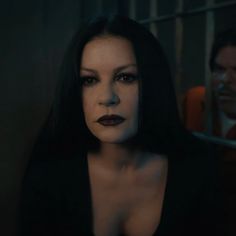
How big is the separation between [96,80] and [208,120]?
0.46m

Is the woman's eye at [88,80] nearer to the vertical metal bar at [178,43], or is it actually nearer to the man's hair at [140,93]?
the man's hair at [140,93]

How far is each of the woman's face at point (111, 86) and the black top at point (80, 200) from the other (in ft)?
0.63

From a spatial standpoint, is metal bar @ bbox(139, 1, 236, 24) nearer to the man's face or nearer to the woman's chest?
the man's face

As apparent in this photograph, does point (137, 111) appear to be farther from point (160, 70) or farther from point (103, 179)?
point (103, 179)

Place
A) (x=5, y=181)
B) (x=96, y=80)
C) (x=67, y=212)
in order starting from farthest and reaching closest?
(x=5, y=181) → (x=67, y=212) → (x=96, y=80)

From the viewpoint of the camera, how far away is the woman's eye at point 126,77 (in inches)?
32.7

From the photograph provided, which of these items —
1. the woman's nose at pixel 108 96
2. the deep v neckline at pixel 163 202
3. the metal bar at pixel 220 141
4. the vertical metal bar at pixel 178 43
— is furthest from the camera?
the vertical metal bar at pixel 178 43

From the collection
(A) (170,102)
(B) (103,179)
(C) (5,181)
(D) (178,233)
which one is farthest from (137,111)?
(C) (5,181)

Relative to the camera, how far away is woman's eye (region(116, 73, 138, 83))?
2.72ft

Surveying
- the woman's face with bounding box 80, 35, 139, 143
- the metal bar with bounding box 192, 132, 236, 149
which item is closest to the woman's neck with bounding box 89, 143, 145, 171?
the woman's face with bounding box 80, 35, 139, 143

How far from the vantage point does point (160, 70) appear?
34.0 inches

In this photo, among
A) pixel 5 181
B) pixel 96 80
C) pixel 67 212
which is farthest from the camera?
pixel 5 181

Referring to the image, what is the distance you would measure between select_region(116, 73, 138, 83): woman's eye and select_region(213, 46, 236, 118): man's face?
0.33 metres

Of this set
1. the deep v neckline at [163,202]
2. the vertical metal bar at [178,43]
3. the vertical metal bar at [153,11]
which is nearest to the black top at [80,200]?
the deep v neckline at [163,202]
